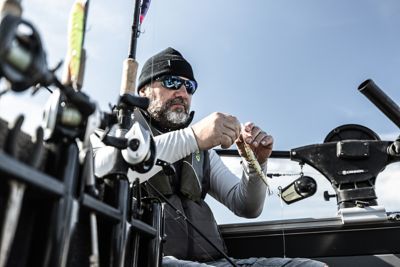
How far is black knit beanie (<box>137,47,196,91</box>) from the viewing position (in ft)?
8.00

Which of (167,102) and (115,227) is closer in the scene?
(115,227)

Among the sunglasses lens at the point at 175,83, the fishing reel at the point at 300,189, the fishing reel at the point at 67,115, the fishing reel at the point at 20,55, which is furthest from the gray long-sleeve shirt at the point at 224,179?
the fishing reel at the point at 20,55

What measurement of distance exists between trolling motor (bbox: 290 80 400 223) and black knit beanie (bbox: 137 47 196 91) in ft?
2.52

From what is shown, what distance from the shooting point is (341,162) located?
2156 mm

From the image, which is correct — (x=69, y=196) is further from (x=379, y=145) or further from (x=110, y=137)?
(x=379, y=145)

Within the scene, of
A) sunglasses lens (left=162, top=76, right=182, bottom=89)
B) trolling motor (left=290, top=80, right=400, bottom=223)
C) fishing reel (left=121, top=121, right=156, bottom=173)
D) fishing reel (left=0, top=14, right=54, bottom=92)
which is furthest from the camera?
sunglasses lens (left=162, top=76, right=182, bottom=89)

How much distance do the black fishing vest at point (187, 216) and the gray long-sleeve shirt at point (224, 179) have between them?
0.55 ft

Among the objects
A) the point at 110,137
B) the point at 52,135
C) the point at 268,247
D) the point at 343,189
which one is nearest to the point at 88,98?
the point at 52,135

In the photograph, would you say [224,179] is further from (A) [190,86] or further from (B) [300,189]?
(A) [190,86]

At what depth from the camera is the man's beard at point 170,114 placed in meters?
2.27

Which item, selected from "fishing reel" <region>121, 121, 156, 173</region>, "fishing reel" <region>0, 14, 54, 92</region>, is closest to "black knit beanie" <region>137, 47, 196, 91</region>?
"fishing reel" <region>121, 121, 156, 173</region>

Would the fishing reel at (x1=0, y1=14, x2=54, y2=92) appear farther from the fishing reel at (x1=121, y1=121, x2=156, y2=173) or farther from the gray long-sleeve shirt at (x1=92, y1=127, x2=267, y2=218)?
the gray long-sleeve shirt at (x1=92, y1=127, x2=267, y2=218)

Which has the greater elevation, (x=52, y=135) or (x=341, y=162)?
(x=341, y=162)

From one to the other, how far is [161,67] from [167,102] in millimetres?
270
